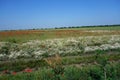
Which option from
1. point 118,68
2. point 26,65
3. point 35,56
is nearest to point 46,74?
point 118,68

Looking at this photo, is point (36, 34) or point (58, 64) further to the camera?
point (36, 34)

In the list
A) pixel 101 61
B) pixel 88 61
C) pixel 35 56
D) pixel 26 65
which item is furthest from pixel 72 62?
pixel 101 61

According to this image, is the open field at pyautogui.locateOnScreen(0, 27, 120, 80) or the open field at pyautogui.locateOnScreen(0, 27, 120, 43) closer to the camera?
the open field at pyautogui.locateOnScreen(0, 27, 120, 80)

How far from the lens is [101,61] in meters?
15.8

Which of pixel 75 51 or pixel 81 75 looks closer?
pixel 81 75

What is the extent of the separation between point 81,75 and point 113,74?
220 cm

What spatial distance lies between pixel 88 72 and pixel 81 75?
1.00 metres

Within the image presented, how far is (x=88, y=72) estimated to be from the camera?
1723cm

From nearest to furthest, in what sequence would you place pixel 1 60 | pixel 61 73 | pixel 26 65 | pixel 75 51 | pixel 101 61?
pixel 61 73 < pixel 101 61 < pixel 26 65 < pixel 1 60 < pixel 75 51

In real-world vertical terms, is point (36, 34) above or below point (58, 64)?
below

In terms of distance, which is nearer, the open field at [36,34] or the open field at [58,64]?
the open field at [58,64]

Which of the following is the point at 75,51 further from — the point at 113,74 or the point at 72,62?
the point at 113,74

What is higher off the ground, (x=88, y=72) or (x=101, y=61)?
(x=101, y=61)

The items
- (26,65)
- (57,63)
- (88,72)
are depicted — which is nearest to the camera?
(57,63)
